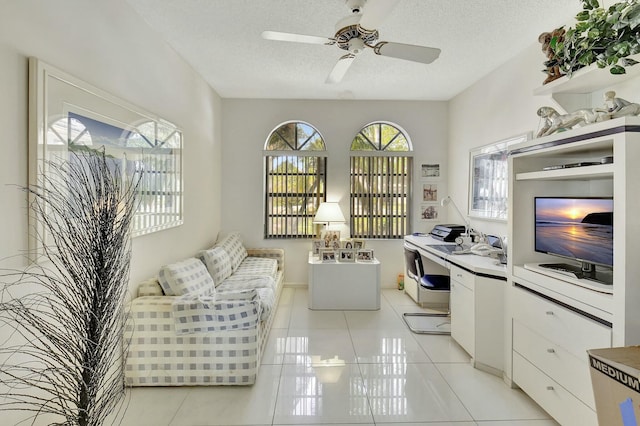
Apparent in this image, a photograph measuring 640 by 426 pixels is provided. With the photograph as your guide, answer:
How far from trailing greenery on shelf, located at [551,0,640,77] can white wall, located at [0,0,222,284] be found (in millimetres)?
2614

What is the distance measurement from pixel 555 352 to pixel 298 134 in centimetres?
400

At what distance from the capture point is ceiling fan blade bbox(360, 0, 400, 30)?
5.96ft

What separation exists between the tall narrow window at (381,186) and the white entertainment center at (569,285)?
261cm

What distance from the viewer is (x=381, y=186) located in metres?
5.04

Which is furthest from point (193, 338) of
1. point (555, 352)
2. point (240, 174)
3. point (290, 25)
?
point (240, 174)

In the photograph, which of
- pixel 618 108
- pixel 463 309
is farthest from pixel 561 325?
pixel 618 108

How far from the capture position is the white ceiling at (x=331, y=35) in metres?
2.47

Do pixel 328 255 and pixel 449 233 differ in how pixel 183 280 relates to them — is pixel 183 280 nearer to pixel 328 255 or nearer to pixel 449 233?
pixel 328 255

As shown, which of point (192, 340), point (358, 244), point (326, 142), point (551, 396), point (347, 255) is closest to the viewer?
point (551, 396)

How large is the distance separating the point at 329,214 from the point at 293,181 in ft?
2.85

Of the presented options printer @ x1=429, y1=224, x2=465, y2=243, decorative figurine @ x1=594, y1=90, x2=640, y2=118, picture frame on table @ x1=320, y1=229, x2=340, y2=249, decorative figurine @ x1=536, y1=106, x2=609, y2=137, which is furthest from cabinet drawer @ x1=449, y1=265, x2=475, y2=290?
picture frame on table @ x1=320, y1=229, x2=340, y2=249

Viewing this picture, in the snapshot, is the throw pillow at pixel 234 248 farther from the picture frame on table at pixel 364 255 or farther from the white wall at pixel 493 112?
the white wall at pixel 493 112

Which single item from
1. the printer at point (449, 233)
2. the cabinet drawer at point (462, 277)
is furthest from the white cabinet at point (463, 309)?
the printer at point (449, 233)

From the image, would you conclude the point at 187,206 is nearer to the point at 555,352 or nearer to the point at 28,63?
the point at 28,63
